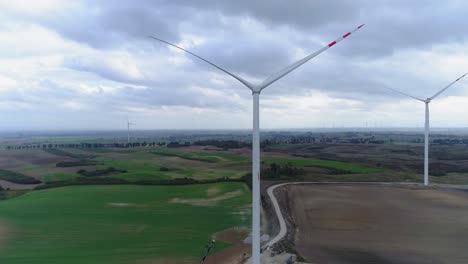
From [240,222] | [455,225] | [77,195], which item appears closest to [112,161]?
[77,195]

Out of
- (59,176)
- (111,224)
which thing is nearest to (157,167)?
(59,176)

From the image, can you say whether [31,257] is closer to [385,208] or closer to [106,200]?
[106,200]

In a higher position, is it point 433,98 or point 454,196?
point 433,98

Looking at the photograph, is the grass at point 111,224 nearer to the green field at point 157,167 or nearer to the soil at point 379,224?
the soil at point 379,224

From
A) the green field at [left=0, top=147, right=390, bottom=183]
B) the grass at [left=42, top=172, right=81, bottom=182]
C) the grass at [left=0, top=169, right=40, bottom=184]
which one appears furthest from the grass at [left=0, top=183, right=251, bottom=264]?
the green field at [left=0, top=147, right=390, bottom=183]

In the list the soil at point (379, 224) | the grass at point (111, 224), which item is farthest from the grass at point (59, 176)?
the soil at point (379, 224)

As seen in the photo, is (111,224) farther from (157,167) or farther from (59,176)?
(157,167)

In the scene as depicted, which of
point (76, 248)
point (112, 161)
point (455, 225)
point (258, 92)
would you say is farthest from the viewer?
point (112, 161)
